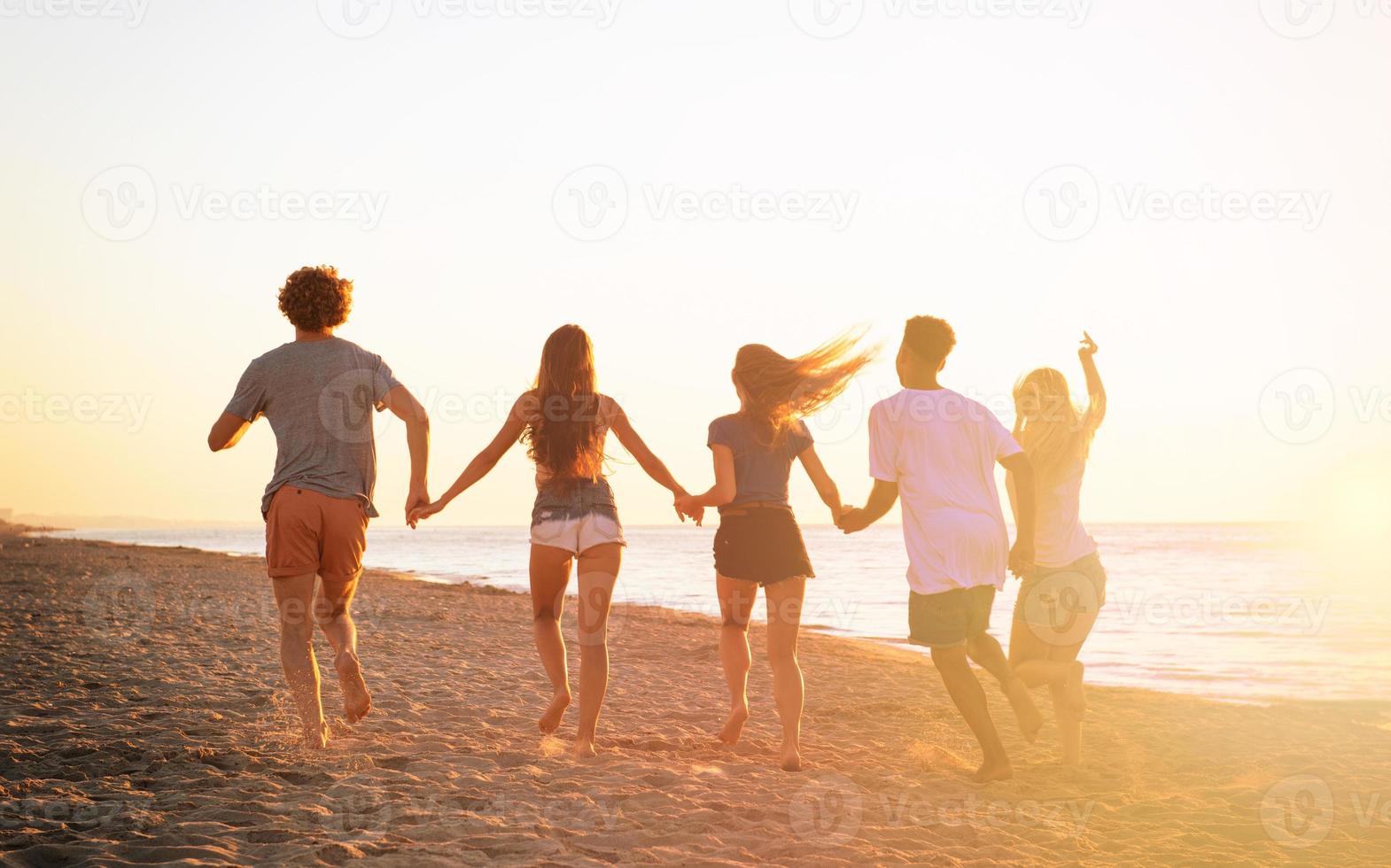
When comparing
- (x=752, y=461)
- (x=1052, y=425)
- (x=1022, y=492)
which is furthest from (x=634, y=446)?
(x=1052, y=425)

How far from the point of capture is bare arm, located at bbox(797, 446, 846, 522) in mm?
5051

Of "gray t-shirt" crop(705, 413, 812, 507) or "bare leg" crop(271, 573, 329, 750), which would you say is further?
"gray t-shirt" crop(705, 413, 812, 507)

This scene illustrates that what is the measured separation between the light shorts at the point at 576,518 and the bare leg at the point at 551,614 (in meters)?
0.07

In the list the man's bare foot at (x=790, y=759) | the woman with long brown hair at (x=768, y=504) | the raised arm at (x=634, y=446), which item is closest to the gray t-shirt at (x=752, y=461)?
the woman with long brown hair at (x=768, y=504)

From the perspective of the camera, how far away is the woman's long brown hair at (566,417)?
471 centimetres

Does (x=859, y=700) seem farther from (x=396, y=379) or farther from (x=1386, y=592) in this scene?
Result: (x=1386, y=592)

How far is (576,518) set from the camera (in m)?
4.68

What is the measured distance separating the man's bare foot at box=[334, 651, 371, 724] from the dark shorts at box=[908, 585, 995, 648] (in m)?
2.64

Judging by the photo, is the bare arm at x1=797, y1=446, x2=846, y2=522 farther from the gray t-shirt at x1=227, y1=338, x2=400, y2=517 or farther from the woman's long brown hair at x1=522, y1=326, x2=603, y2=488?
the gray t-shirt at x1=227, y1=338, x2=400, y2=517

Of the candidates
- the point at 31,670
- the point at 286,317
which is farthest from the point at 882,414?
the point at 31,670

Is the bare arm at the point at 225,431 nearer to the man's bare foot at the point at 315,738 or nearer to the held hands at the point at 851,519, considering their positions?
the man's bare foot at the point at 315,738

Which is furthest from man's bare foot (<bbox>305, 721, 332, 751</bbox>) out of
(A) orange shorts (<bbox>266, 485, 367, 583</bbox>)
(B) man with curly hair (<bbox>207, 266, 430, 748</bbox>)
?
(A) orange shorts (<bbox>266, 485, 367, 583</bbox>)

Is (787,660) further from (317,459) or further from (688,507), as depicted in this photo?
(317,459)

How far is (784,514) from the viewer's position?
4.89m
